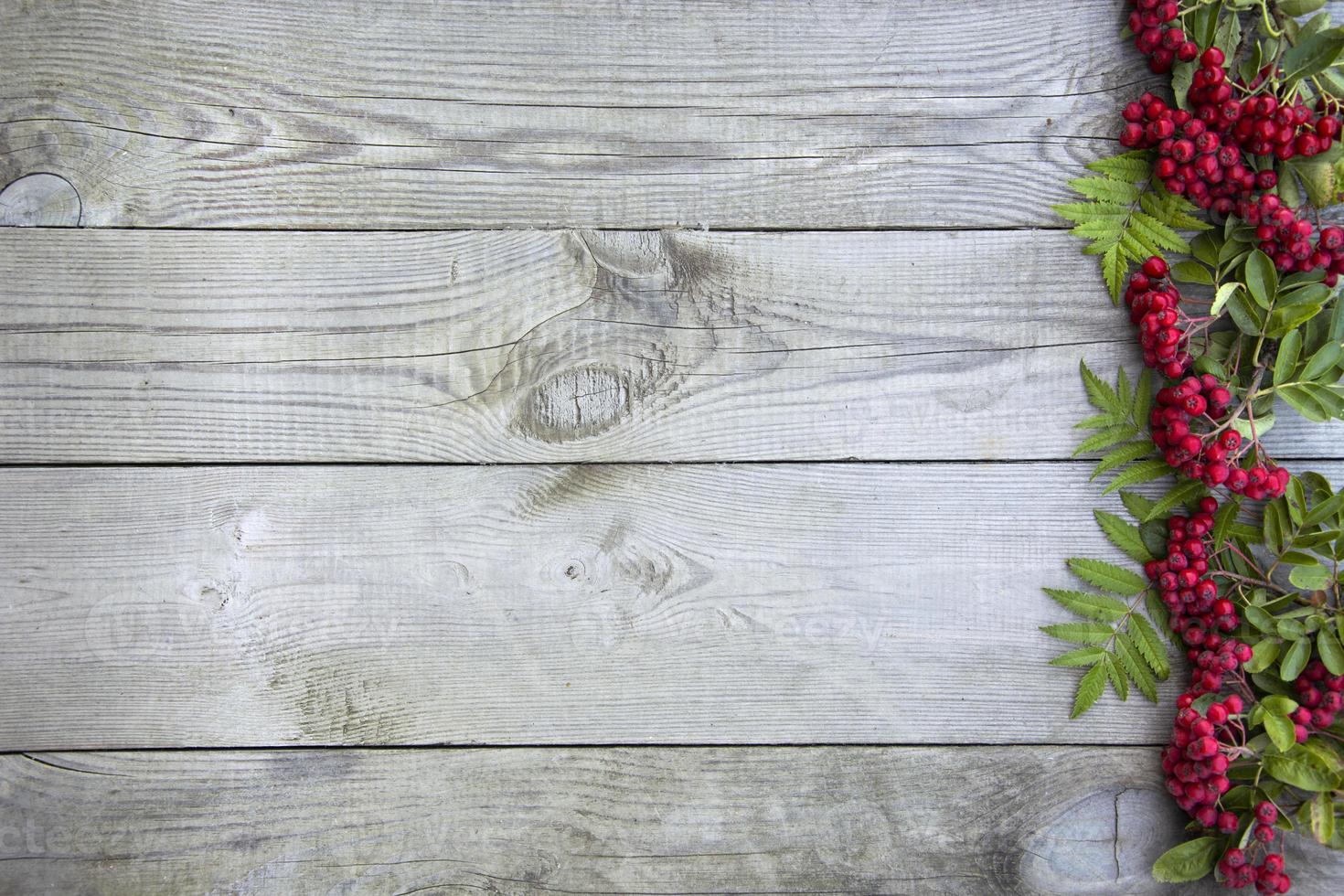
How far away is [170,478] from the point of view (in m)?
0.93

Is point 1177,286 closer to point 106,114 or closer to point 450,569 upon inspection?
point 450,569

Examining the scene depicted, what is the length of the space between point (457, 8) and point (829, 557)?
73 cm

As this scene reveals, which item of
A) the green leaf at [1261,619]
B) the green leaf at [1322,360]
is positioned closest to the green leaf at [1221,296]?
the green leaf at [1322,360]

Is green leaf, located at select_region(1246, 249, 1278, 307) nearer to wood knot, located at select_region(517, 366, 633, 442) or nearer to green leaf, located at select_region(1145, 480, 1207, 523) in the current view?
green leaf, located at select_region(1145, 480, 1207, 523)

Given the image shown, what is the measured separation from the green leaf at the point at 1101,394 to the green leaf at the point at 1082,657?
264 millimetres

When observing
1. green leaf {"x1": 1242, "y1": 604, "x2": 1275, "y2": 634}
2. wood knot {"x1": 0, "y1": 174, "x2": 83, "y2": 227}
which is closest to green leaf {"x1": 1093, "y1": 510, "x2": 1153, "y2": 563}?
green leaf {"x1": 1242, "y1": 604, "x2": 1275, "y2": 634}

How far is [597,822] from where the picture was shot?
934 mm

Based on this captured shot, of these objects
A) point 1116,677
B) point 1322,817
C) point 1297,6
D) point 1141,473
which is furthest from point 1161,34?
point 1322,817

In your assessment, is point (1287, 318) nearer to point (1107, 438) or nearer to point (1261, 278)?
point (1261, 278)

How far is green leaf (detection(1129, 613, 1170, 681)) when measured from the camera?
92 cm

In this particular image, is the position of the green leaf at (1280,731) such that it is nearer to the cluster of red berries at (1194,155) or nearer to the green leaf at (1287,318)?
the green leaf at (1287,318)

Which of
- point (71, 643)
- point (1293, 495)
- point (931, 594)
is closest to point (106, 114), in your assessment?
point (71, 643)

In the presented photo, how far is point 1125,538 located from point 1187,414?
149 millimetres

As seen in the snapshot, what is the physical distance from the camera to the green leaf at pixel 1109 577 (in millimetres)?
924
